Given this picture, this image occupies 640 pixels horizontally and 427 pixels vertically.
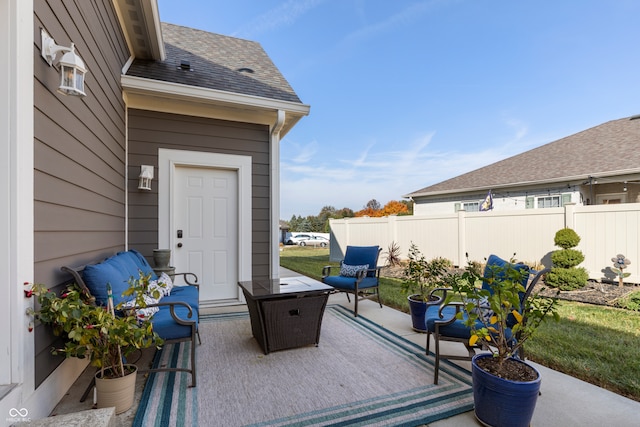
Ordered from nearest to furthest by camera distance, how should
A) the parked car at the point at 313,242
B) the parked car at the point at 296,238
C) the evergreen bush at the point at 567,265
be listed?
the evergreen bush at the point at 567,265, the parked car at the point at 313,242, the parked car at the point at 296,238

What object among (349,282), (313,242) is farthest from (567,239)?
(313,242)

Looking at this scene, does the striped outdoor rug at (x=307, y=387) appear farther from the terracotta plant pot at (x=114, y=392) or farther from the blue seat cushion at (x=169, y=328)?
the blue seat cushion at (x=169, y=328)

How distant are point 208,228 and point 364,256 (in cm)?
249

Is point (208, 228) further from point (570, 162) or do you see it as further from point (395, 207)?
point (395, 207)

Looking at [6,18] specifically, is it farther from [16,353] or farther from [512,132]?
[512,132]

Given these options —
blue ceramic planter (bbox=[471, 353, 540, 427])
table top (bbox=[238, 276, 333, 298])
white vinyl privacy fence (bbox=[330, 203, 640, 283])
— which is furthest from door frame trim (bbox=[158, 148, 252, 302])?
white vinyl privacy fence (bbox=[330, 203, 640, 283])

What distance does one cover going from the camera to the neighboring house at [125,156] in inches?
61.9

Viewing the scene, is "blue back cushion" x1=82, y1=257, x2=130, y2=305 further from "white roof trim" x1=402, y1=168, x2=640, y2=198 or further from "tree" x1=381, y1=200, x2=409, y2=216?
"tree" x1=381, y1=200, x2=409, y2=216

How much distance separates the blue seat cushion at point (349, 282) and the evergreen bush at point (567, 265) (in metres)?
3.38

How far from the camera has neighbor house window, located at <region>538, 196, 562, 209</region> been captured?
8.67 meters

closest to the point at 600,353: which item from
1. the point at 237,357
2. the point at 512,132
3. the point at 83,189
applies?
the point at 237,357

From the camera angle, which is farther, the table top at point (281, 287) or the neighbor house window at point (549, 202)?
the neighbor house window at point (549, 202)

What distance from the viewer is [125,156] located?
161 inches

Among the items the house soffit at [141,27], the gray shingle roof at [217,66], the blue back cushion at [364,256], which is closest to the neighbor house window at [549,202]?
the blue back cushion at [364,256]
